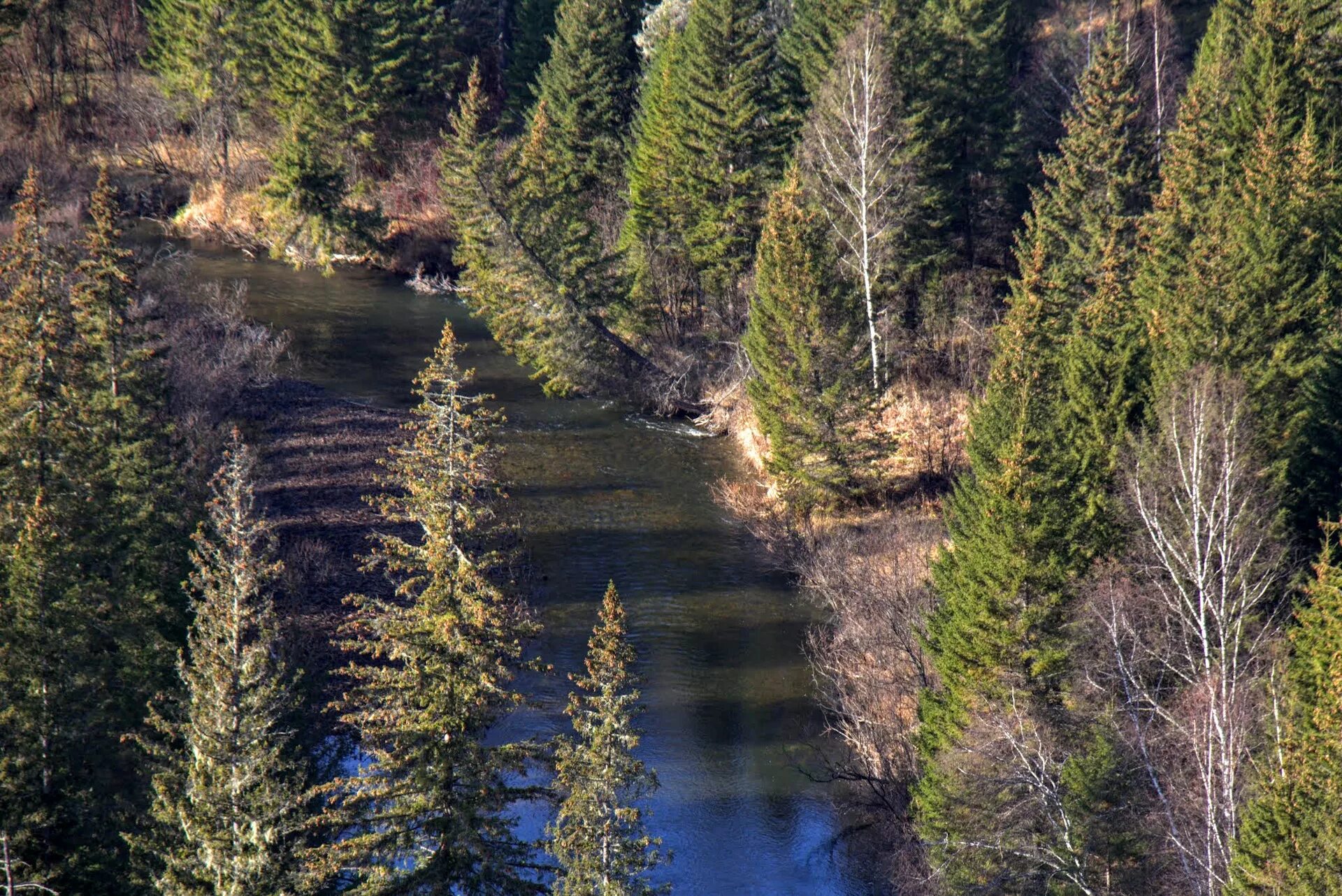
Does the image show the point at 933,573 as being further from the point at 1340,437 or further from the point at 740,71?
the point at 740,71

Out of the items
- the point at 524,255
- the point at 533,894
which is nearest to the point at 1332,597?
the point at 533,894

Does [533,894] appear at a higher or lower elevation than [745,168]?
lower

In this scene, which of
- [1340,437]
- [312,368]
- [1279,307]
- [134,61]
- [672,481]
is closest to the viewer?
[1340,437]

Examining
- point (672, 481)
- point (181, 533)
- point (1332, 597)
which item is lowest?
point (1332, 597)

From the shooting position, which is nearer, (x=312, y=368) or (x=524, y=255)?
(x=524, y=255)

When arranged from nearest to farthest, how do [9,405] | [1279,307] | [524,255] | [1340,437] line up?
[9,405]
[1340,437]
[1279,307]
[524,255]

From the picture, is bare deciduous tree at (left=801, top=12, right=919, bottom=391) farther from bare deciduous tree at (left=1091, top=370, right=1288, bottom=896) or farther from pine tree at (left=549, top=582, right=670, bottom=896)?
pine tree at (left=549, top=582, right=670, bottom=896)

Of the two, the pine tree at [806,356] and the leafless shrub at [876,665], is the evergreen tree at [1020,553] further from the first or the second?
the pine tree at [806,356]

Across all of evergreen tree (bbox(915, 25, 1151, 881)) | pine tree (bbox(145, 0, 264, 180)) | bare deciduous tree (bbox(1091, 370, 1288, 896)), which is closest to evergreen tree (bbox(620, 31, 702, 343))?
pine tree (bbox(145, 0, 264, 180))
